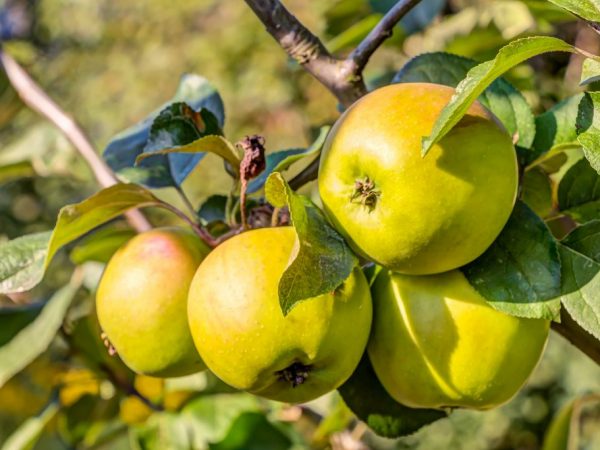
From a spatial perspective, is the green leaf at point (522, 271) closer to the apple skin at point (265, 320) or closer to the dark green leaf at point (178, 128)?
the apple skin at point (265, 320)

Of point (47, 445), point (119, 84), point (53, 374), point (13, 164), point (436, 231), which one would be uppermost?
point (436, 231)

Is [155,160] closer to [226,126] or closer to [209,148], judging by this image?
[209,148]

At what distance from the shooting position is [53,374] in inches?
41.1

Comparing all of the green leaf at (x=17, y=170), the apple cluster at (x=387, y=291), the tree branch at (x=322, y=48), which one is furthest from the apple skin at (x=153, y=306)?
the green leaf at (x=17, y=170)

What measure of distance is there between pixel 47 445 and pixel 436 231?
898 millimetres

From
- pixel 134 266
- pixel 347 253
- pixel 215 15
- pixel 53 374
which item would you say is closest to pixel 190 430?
pixel 53 374

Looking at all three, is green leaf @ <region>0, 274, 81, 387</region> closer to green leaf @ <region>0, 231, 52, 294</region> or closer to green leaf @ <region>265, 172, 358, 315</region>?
green leaf @ <region>0, 231, 52, 294</region>

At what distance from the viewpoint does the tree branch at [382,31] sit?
552mm

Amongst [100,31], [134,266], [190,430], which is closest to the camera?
[134,266]

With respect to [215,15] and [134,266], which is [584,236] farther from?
[215,15]

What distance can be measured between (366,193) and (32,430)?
0.69m

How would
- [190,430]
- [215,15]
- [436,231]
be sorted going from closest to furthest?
[436,231] < [190,430] < [215,15]

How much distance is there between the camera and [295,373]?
20.4 inches

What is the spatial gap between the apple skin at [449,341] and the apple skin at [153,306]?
13cm
